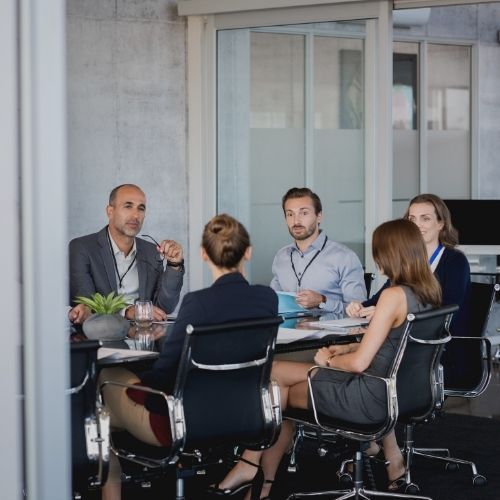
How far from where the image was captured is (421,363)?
4617 millimetres

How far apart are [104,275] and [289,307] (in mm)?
1029

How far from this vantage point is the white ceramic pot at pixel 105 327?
4.59 metres

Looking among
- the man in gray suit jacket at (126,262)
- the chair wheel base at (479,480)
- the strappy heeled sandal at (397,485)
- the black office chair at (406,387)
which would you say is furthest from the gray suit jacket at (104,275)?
the chair wheel base at (479,480)

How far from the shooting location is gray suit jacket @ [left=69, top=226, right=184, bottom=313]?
19.0 ft

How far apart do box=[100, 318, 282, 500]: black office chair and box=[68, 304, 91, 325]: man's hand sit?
3.19 feet

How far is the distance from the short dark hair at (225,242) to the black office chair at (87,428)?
2.70 ft

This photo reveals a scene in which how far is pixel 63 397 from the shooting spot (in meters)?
2.41

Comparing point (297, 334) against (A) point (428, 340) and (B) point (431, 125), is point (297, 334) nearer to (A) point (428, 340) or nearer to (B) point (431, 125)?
(A) point (428, 340)

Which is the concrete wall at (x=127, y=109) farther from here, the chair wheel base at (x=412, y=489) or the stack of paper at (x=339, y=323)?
the chair wheel base at (x=412, y=489)

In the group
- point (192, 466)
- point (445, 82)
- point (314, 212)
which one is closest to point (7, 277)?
point (192, 466)

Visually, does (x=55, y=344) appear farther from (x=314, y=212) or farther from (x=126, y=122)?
(x=126, y=122)

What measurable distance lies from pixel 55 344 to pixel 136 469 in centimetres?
273

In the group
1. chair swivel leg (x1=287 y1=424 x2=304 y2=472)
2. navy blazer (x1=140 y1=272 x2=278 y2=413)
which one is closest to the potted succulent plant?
navy blazer (x1=140 y1=272 x2=278 y2=413)

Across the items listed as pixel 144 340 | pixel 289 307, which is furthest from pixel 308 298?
pixel 144 340
